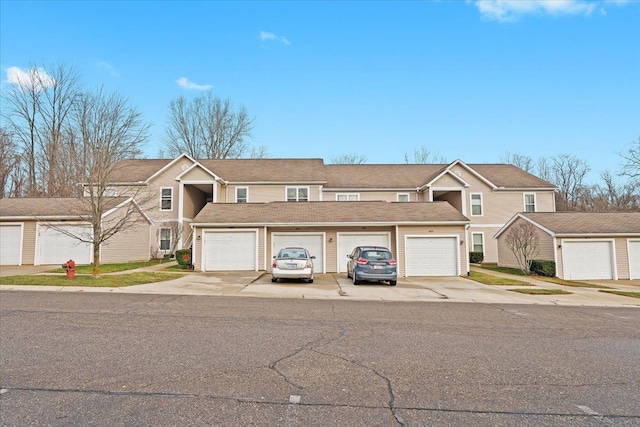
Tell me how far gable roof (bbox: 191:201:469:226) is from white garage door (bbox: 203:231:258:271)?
80 cm

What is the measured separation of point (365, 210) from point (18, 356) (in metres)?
19.3

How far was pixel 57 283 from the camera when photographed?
14.5 m

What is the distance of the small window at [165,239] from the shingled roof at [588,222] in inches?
974

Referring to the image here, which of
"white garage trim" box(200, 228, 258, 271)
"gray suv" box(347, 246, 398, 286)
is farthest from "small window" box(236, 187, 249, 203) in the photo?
"gray suv" box(347, 246, 398, 286)

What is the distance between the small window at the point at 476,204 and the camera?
30766 millimetres

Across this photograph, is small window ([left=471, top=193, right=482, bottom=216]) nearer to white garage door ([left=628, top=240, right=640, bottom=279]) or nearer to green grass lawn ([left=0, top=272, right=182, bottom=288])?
white garage door ([left=628, top=240, right=640, bottom=279])

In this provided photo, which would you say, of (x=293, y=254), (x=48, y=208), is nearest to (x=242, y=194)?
(x=48, y=208)

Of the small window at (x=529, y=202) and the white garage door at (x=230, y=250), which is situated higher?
the small window at (x=529, y=202)

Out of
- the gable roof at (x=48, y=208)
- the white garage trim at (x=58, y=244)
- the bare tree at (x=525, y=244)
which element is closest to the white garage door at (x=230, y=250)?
the gable roof at (x=48, y=208)

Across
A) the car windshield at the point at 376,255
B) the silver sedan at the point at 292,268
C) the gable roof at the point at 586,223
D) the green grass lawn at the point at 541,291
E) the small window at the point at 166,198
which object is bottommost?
the green grass lawn at the point at 541,291

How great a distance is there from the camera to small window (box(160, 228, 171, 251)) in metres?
28.7

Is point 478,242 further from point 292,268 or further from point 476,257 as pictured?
point 292,268

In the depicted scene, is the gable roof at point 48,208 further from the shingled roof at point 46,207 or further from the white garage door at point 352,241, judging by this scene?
the white garage door at point 352,241

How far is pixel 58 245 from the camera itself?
23531 mm
